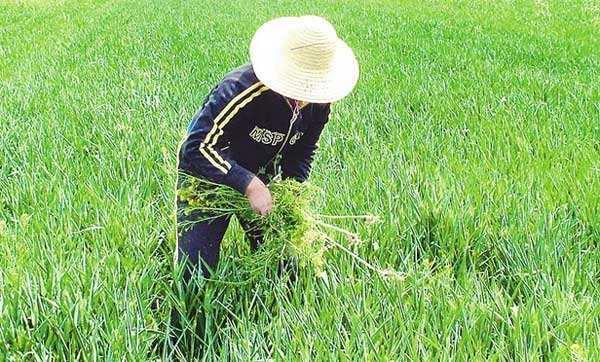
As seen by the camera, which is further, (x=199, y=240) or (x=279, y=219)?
(x=199, y=240)

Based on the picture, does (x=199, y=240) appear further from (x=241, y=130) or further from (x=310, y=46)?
(x=310, y=46)

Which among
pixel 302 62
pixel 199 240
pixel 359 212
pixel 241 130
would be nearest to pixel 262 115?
pixel 241 130

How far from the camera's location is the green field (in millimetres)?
1685

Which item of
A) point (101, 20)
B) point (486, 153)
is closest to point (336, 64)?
point (486, 153)

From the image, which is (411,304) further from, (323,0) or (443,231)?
(323,0)

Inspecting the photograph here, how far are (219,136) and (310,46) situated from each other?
0.35 metres

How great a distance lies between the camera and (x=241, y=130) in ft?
6.92

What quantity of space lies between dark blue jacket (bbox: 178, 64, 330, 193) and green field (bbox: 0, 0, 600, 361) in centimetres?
30

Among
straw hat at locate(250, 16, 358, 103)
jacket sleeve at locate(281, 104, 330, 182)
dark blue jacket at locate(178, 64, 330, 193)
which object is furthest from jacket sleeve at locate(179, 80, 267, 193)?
jacket sleeve at locate(281, 104, 330, 182)

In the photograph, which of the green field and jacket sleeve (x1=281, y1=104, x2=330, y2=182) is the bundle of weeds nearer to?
the green field

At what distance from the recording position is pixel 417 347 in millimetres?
1617

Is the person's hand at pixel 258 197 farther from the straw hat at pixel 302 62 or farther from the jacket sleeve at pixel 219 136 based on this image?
the straw hat at pixel 302 62

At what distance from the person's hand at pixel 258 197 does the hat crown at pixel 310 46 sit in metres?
0.33

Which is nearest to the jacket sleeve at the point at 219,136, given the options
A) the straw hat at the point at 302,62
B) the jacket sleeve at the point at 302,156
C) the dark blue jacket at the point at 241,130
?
the dark blue jacket at the point at 241,130
